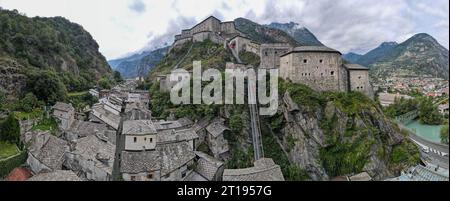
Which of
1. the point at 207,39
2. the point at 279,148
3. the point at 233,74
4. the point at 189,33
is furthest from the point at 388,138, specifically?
the point at 189,33

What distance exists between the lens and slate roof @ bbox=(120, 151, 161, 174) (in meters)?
14.4

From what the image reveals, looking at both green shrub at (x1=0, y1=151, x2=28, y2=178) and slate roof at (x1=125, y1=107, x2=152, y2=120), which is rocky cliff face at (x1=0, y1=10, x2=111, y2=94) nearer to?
slate roof at (x1=125, y1=107, x2=152, y2=120)

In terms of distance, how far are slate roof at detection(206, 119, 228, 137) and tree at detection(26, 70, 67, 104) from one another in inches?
470

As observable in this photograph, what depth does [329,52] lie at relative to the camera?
2147 centimetres

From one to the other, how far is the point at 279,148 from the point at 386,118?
677cm

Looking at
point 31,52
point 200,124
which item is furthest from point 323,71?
point 31,52

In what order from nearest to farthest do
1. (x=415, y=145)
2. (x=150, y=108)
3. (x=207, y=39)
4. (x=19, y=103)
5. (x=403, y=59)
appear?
(x=415, y=145) < (x=19, y=103) < (x=403, y=59) < (x=150, y=108) < (x=207, y=39)

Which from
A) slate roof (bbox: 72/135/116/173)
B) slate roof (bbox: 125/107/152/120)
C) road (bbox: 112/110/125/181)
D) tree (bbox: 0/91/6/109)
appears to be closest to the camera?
slate roof (bbox: 72/135/116/173)

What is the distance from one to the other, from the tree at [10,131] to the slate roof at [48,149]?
0.78 metres

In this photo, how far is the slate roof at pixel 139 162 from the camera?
47.1 feet

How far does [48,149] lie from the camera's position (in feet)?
48.1

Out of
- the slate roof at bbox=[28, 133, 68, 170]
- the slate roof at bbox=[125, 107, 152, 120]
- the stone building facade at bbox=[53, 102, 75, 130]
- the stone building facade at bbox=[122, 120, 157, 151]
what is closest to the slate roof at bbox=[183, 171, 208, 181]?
the stone building facade at bbox=[122, 120, 157, 151]

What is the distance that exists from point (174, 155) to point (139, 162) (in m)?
2.00
